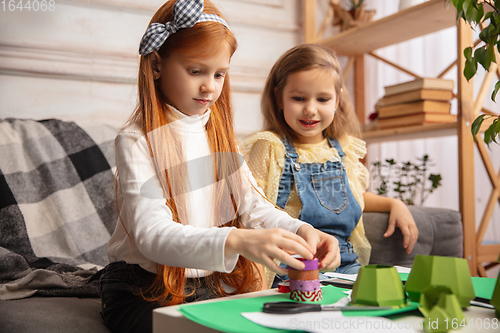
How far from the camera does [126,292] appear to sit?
0.89 meters

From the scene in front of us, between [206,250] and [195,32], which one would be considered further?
[195,32]

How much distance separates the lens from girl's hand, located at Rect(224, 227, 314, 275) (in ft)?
2.06

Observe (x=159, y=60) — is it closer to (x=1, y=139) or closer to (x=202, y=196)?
(x=202, y=196)

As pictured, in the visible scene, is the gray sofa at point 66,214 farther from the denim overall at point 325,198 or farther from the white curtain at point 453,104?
the white curtain at point 453,104

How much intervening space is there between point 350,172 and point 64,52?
123 centimetres

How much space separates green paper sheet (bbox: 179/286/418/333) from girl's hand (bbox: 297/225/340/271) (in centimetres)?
7

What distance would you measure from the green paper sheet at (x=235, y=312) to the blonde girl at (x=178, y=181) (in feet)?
0.44

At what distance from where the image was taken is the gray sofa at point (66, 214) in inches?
49.5

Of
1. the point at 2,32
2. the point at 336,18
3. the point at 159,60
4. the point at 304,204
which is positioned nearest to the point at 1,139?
the point at 2,32

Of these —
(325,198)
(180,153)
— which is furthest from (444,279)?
(325,198)

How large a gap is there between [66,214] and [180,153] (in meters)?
0.71

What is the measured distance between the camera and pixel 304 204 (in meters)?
1.30

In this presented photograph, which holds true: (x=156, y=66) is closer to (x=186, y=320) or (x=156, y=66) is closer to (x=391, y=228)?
(x=186, y=320)

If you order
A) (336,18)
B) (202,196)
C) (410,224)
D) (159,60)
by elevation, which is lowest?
(410,224)
